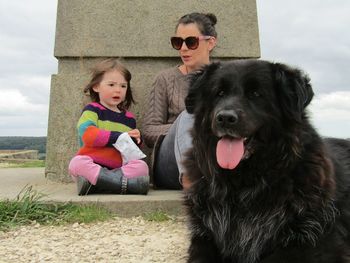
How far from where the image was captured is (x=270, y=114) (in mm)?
2936

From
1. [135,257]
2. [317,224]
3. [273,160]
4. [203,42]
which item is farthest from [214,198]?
[203,42]

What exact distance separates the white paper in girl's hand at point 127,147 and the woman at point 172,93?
192 millimetres

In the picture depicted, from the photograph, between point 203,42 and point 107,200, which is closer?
point 107,200

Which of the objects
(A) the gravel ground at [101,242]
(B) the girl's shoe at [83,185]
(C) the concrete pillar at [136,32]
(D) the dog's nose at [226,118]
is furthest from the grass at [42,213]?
(D) the dog's nose at [226,118]

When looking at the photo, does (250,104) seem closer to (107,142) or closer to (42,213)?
(107,142)

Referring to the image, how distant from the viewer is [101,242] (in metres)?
3.97

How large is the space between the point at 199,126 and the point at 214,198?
0.44 meters

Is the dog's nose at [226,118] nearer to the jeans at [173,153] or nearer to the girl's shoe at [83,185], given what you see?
the jeans at [173,153]

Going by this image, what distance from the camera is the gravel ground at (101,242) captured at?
11.8 feet

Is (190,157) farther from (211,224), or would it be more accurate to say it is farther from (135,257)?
(135,257)

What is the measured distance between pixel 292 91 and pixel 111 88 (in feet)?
8.80

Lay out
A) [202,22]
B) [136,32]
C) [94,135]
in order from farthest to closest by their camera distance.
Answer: [136,32], [202,22], [94,135]

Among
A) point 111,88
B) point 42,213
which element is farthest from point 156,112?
point 42,213

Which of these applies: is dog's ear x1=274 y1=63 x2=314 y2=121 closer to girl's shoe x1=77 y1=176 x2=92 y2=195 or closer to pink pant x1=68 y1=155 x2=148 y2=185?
pink pant x1=68 y1=155 x2=148 y2=185
